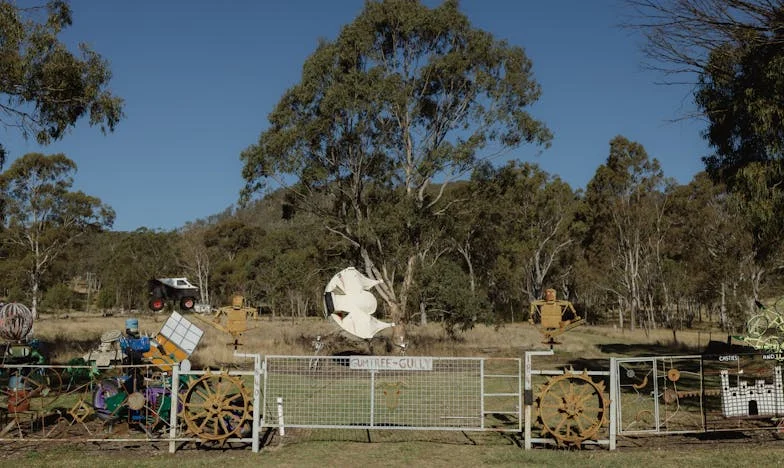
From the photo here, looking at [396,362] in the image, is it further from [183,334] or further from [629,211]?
[629,211]

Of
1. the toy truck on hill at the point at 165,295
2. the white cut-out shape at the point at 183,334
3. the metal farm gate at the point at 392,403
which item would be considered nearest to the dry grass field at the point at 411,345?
the toy truck on hill at the point at 165,295

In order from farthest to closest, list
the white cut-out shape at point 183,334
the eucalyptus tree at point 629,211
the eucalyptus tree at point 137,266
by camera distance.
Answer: the eucalyptus tree at point 137,266
the eucalyptus tree at point 629,211
the white cut-out shape at point 183,334

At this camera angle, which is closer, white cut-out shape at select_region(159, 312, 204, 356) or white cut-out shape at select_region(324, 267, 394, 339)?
white cut-out shape at select_region(324, 267, 394, 339)

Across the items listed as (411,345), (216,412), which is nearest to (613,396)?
(216,412)

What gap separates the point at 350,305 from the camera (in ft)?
34.9

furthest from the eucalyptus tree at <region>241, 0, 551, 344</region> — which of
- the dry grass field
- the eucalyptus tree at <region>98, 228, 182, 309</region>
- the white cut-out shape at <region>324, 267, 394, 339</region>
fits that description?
the eucalyptus tree at <region>98, 228, 182, 309</region>

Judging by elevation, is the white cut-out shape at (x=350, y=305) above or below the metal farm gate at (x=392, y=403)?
above

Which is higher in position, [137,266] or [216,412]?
[137,266]

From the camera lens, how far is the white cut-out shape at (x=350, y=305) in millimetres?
10531

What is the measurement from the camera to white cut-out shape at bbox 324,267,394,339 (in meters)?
10.5

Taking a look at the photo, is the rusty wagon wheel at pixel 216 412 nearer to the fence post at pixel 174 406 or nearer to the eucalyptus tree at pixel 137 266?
the fence post at pixel 174 406

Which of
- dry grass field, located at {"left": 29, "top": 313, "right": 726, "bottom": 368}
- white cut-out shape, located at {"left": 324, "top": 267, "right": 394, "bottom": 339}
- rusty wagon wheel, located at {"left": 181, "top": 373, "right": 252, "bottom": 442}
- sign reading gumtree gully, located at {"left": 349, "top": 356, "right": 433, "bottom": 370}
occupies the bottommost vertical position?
dry grass field, located at {"left": 29, "top": 313, "right": 726, "bottom": 368}

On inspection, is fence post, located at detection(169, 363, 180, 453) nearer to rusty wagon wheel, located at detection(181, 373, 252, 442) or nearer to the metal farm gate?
rusty wagon wheel, located at detection(181, 373, 252, 442)

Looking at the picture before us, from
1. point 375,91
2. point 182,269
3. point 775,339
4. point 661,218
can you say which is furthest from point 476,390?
point 182,269
